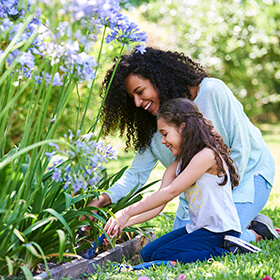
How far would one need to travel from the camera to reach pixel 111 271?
2.24 metres

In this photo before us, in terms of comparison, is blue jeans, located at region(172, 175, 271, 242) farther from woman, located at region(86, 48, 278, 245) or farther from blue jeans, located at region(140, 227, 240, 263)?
blue jeans, located at region(140, 227, 240, 263)

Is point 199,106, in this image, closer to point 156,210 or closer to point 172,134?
point 172,134

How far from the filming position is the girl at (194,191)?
7.95 feet

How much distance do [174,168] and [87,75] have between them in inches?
53.2

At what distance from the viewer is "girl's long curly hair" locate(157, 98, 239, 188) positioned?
256 cm

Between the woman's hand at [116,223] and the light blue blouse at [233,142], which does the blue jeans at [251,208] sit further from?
the woman's hand at [116,223]

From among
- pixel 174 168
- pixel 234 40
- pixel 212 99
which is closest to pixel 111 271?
pixel 174 168

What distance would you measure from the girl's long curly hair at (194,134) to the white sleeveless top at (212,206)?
0.24ft

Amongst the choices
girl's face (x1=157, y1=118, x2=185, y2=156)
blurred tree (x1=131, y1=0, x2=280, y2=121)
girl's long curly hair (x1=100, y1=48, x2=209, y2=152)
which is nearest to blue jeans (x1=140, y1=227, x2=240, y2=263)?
girl's face (x1=157, y1=118, x2=185, y2=156)

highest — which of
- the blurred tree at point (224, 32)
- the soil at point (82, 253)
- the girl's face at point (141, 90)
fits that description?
the blurred tree at point (224, 32)

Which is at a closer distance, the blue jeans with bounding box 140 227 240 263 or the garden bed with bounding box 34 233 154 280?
the garden bed with bounding box 34 233 154 280

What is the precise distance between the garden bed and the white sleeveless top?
361 millimetres

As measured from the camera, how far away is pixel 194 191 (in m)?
2.61

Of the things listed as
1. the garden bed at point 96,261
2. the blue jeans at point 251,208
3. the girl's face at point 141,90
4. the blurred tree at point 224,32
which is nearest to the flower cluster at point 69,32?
the garden bed at point 96,261
